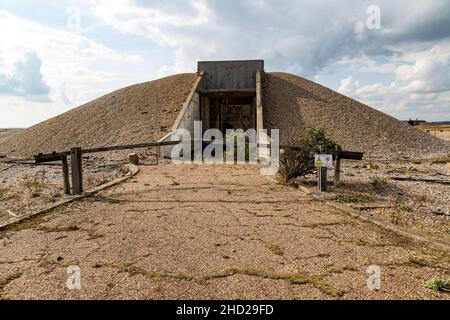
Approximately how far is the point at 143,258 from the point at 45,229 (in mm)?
2254

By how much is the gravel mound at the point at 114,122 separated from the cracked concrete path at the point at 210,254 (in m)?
13.1

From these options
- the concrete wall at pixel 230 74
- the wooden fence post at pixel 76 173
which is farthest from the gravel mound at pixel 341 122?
the wooden fence post at pixel 76 173

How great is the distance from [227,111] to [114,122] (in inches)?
582

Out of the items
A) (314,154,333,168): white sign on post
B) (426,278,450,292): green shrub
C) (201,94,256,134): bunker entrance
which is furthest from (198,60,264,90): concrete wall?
(426,278,450,292): green shrub

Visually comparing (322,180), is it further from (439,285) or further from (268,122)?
(268,122)

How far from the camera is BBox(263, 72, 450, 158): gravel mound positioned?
1834 centimetres

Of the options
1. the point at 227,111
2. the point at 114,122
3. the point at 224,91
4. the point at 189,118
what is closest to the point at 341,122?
the point at 224,91

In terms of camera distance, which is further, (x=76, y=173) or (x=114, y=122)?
(x=114, y=122)

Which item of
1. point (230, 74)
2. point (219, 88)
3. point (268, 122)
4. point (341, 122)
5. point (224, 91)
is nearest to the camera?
point (268, 122)

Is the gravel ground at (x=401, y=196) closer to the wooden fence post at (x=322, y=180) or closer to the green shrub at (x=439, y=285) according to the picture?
the wooden fence post at (x=322, y=180)

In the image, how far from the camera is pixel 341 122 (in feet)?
67.2

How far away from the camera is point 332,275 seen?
356cm

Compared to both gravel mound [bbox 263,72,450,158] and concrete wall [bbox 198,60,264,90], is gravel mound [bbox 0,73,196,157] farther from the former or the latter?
gravel mound [bbox 263,72,450,158]

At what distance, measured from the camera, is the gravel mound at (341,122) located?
60.2ft
